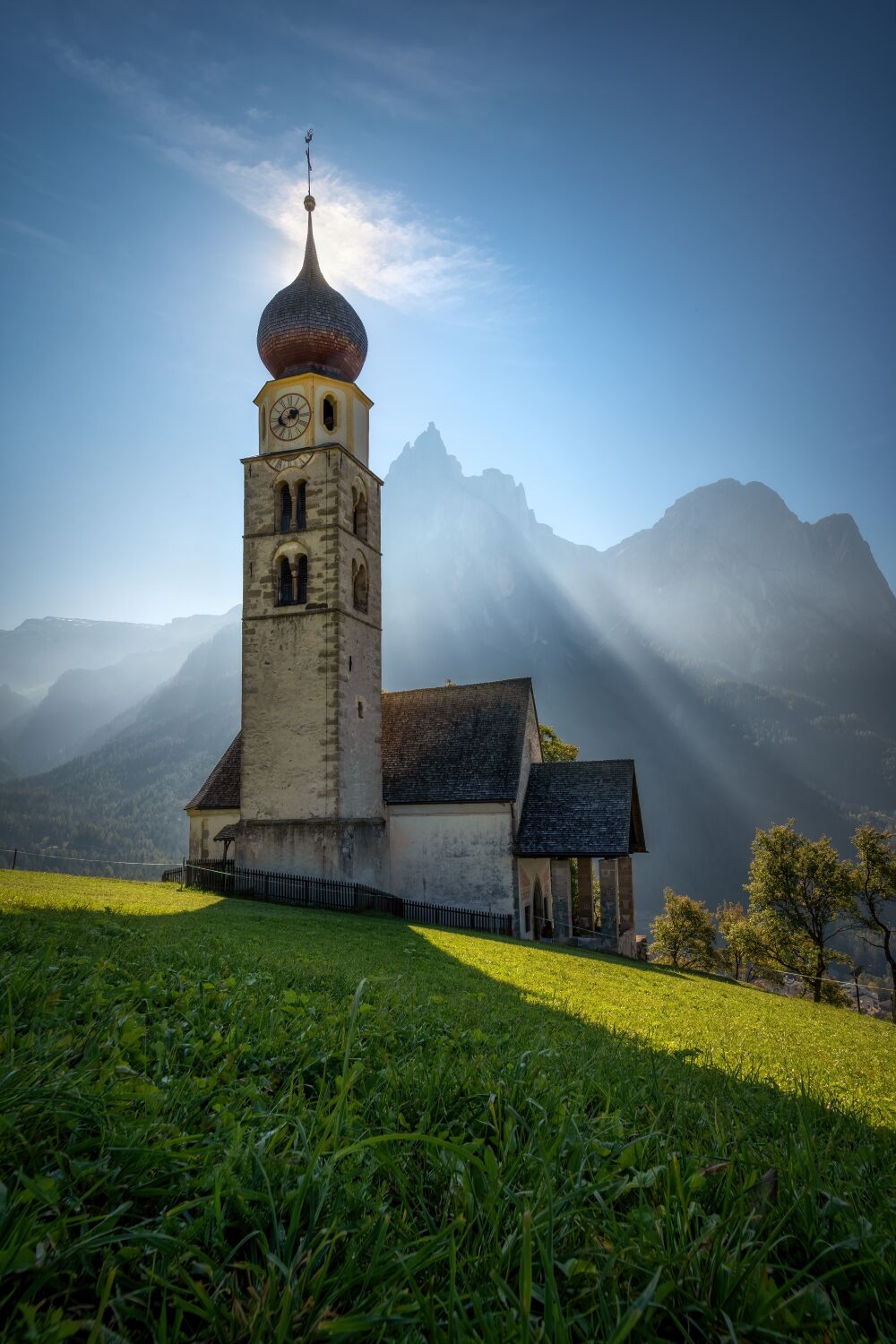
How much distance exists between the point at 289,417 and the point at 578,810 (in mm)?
17177

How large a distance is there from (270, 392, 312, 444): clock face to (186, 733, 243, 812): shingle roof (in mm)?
10898

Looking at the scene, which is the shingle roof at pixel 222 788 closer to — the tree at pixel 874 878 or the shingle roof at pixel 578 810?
the shingle roof at pixel 578 810

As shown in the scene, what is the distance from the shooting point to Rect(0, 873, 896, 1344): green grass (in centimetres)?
137

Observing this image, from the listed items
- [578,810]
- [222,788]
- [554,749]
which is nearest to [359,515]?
[222,788]

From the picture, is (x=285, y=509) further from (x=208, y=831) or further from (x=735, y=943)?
(x=735, y=943)

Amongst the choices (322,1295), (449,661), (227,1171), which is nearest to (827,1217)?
(322,1295)

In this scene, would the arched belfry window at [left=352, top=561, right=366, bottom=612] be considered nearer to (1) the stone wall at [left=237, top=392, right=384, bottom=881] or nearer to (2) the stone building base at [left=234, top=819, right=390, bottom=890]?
(1) the stone wall at [left=237, top=392, right=384, bottom=881]

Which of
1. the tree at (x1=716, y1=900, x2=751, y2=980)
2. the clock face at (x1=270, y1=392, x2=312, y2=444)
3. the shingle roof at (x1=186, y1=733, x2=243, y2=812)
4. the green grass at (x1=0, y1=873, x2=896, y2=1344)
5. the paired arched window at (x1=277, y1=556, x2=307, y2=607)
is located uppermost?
the clock face at (x1=270, y1=392, x2=312, y2=444)

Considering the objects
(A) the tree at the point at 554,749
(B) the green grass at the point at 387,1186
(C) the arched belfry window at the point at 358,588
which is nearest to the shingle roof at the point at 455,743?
(C) the arched belfry window at the point at 358,588

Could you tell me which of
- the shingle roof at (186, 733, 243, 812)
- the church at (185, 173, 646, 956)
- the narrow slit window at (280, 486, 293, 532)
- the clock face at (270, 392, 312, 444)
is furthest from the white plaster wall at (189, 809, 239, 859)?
the clock face at (270, 392, 312, 444)

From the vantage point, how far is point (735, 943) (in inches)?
1323

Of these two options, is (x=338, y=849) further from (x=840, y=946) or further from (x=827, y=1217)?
(x=840, y=946)

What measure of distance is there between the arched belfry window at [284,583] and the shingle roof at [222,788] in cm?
527

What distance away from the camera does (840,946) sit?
11394cm
